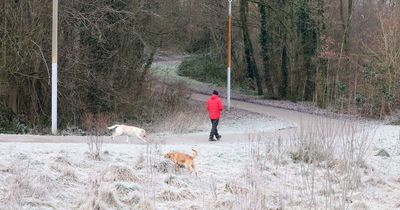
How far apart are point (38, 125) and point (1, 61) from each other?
9.61 ft

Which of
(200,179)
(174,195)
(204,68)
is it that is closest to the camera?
(174,195)

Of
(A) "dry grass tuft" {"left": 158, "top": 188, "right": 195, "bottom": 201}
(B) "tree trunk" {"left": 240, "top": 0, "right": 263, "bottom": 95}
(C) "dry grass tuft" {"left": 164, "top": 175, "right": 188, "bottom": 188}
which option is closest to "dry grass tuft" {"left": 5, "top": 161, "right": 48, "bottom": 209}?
(A) "dry grass tuft" {"left": 158, "top": 188, "right": 195, "bottom": 201}

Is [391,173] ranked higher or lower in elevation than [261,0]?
lower

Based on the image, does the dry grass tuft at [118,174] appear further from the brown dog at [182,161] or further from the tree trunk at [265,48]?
the tree trunk at [265,48]

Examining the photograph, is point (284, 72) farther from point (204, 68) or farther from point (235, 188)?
point (235, 188)

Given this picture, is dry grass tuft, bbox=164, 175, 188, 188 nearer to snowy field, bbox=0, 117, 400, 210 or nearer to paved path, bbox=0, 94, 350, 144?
snowy field, bbox=0, 117, 400, 210

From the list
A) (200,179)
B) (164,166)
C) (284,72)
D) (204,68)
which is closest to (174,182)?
(200,179)

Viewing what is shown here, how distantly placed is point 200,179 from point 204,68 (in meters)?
39.5

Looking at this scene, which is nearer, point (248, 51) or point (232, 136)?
point (232, 136)

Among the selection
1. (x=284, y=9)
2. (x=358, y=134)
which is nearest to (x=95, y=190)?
(x=358, y=134)

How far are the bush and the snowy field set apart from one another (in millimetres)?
33580

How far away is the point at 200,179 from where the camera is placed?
497 inches

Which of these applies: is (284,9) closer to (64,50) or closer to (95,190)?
(64,50)

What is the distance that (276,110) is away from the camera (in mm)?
34000
